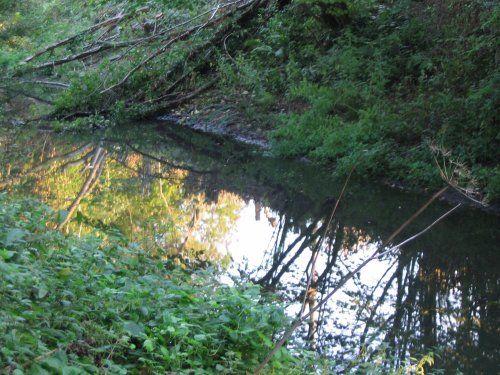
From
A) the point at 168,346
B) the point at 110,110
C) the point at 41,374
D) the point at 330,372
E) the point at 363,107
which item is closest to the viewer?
the point at 41,374

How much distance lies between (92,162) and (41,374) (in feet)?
34.2

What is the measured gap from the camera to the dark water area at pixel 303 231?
7105 mm

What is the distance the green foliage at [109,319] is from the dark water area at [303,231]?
70cm

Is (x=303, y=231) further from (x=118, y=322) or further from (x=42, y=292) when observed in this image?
(x=42, y=292)

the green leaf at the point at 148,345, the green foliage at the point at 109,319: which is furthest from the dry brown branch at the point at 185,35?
the green leaf at the point at 148,345

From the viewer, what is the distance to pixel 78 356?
4664 millimetres

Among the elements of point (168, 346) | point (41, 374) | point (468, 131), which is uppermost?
point (468, 131)

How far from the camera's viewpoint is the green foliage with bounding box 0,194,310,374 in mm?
4512

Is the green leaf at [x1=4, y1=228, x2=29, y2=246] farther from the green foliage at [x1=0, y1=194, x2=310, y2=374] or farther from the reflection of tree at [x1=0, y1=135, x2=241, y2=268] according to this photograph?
the reflection of tree at [x1=0, y1=135, x2=241, y2=268]

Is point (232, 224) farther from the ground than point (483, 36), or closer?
closer

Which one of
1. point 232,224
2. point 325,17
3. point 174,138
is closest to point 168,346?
point 232,224

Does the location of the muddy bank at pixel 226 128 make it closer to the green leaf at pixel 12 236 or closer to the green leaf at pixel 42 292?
the green leaf at pixel 12 236

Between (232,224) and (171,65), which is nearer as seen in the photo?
(232,224)

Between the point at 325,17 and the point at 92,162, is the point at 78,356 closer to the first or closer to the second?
the point at 92,162
